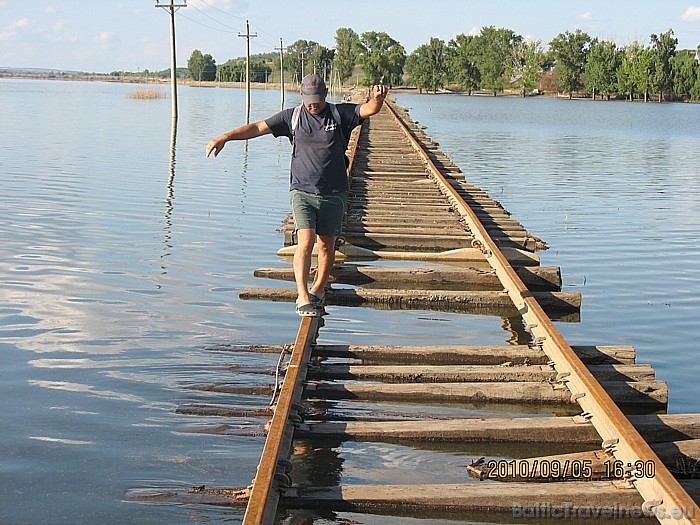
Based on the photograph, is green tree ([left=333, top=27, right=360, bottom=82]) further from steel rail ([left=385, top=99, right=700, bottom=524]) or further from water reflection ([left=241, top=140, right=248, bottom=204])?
steel rail ([left=385, top=99, right=700, bottom=524])

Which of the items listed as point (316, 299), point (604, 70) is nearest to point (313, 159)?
point (316, 299)

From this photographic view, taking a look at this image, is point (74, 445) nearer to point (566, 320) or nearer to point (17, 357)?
point (17, 357)

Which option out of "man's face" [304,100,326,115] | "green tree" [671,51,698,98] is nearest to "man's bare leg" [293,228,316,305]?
"man's face" [304,100,326,115]

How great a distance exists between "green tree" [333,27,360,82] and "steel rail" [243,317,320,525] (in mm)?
148687

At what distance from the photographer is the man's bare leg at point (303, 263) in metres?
6.65

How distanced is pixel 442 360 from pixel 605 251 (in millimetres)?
7054

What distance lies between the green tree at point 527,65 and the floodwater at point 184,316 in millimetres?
124796

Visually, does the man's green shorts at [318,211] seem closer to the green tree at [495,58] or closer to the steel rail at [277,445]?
the steel rail at [277,445]

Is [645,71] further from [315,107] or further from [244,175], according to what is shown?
[315,107]

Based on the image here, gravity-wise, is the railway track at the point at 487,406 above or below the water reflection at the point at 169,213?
above

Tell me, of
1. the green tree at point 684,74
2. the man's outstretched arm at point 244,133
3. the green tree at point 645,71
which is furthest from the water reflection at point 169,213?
the green tree at point 645,71

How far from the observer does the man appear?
21.5 feet

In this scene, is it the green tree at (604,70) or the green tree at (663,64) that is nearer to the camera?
the green tree at (663,64)

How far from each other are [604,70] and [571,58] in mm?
10762
